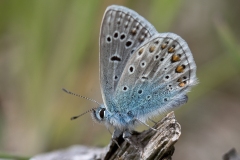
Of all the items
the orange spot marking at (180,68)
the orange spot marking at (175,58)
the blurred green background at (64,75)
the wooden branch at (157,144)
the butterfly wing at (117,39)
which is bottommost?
the wooden branch at (157,144)

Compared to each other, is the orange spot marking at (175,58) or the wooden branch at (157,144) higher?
the orange spot marking at (175,58)

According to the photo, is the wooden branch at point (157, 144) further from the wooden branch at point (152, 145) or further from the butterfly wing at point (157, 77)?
the butterfly wing at point (157, 77)

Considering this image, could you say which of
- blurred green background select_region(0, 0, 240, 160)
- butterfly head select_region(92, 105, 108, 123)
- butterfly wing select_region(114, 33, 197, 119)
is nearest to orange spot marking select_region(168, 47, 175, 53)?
butterfly wing select_region(114, 33, 197, 119)

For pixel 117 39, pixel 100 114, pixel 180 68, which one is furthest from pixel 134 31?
pixel 100 114

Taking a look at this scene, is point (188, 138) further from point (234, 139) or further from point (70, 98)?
point (70, 98)

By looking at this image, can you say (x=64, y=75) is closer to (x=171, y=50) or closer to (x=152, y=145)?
(x=171, y=50)

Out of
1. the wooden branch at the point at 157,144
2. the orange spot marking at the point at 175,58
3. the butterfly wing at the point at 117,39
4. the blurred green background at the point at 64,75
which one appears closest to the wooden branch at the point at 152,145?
the wooden branch at the point at 157,144

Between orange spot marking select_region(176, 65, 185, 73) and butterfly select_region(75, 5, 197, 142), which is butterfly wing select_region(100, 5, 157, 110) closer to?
butterfly select_region(75, 5, 197, 142)

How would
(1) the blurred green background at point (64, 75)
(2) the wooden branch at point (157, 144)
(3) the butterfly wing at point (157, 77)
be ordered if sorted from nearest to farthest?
(2) the wooden branch at point (157, 144) < (3) the butterfly wing at point (157, 77) < (1) the blurred green background at point (64, 75)

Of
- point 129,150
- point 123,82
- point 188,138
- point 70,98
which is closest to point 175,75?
point 123,82
